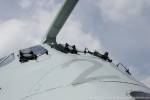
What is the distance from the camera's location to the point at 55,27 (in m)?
14.4

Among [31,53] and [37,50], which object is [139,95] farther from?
[37,50]

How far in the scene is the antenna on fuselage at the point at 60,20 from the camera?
13299 mm

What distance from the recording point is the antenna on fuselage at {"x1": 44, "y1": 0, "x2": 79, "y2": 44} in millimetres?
13299

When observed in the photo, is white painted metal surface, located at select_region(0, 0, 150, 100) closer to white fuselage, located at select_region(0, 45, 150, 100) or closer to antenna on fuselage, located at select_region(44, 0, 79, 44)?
white fuselage, located at select_region(0, 45, 150, 100)

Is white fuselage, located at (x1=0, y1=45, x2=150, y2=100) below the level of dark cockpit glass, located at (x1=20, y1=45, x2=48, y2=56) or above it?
A: below

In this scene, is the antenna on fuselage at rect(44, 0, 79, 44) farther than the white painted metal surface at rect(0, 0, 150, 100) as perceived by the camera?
Yes

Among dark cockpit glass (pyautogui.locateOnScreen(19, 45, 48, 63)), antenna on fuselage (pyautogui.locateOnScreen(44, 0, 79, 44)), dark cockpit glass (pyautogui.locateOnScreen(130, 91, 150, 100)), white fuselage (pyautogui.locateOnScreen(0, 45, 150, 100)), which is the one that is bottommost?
dark cockpit glass (pyautogui.locateOnScreen(130, 91, 150, 100))

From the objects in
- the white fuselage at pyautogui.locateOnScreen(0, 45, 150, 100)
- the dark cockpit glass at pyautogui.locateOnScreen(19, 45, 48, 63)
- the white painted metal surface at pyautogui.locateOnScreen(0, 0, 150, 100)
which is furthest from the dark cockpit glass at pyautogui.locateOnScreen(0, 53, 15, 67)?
the white fuselage at pyautogui.locateOnScreen(0, 45, 150, 100)

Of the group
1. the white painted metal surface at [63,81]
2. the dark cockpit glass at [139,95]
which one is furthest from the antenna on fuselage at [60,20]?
the dark cockpit glass at [139,95]

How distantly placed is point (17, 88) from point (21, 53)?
2.20 m

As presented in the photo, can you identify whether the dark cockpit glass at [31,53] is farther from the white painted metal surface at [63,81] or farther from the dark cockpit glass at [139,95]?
the dark cockpit glass at [139,95]

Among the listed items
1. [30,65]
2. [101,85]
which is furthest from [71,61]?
[101,85]

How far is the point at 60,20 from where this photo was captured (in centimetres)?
1413

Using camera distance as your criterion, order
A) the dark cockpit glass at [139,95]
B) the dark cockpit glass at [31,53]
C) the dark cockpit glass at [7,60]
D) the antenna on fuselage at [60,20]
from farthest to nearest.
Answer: the antenna on fuselage at [60,20]
the dark cockpit glass at [7,60]
the dark cockpit glass at [31,53]
the dark cockpit glass at [139,95]
